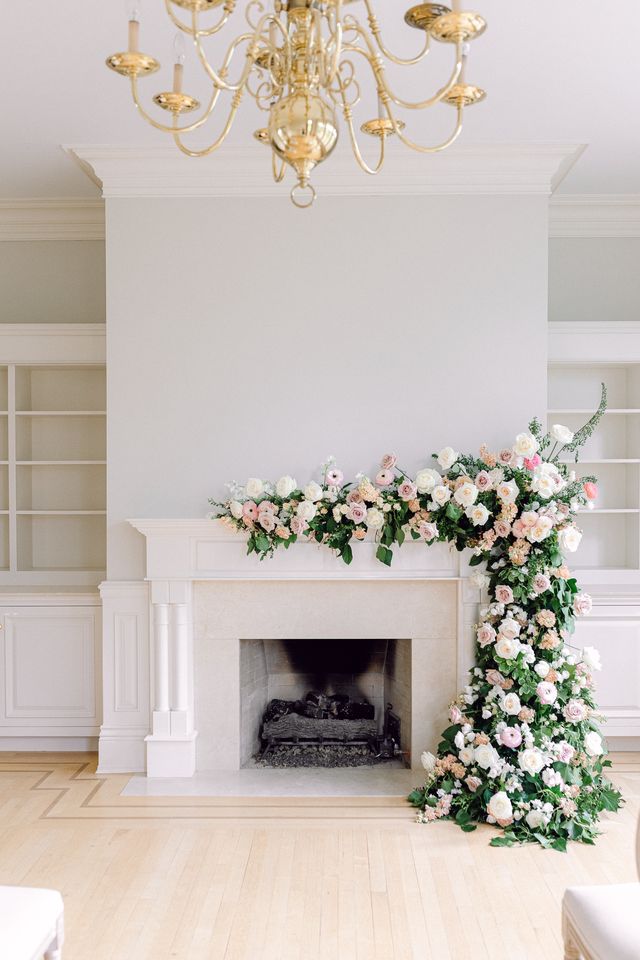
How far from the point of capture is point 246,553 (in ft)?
14.2

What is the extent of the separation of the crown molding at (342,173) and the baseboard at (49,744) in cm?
288

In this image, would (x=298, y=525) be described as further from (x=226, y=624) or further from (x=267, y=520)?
(x=226, y=624)

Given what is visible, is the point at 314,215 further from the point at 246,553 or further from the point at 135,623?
the point at 135,623

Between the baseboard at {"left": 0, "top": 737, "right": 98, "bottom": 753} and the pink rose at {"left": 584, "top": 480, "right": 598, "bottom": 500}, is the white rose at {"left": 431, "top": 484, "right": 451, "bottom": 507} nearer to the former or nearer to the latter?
the pink rose at {"left": 584, "top": 480, "right": 598, "bottom": 500}

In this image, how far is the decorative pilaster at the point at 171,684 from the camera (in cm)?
435

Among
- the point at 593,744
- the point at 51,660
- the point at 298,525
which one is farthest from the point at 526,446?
the point at 51,660

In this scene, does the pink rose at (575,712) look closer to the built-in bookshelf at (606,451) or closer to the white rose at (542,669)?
the white rose at (542,669)

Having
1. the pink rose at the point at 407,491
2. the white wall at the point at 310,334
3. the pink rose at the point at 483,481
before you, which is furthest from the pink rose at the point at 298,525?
the pink rose at the point at 483,481

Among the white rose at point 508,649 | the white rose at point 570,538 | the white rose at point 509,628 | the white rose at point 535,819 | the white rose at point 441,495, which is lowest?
the white rose at point 535,819

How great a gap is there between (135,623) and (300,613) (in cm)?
84

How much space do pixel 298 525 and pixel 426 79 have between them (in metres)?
2.00

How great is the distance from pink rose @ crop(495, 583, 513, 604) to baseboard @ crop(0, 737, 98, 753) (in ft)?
7.66

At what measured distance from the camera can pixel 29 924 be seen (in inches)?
76.7

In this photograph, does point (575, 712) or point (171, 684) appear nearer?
point (575, 712)
